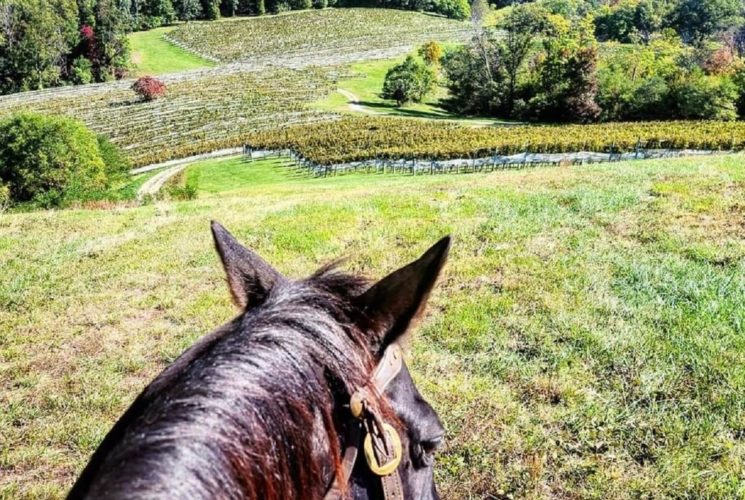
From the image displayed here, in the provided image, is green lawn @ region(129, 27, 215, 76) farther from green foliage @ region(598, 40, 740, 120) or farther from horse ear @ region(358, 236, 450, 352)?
horse ear @ region(358, 236, 450, 352)

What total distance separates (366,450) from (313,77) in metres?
77.2

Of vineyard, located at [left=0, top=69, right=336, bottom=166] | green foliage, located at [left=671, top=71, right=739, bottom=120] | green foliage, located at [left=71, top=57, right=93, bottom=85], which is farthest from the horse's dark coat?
green foliage, located at [left=71, top=57, right=93, bottom=85]

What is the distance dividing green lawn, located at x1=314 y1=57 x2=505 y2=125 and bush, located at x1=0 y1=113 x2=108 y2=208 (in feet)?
92.4

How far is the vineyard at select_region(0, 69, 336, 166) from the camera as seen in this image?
5134 centimetres

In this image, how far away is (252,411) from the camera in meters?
1.20

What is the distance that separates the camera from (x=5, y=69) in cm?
7294

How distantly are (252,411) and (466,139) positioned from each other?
35776mm

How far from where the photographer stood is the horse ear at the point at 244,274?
6.08 feet

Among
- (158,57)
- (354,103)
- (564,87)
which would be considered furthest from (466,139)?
(158,57)

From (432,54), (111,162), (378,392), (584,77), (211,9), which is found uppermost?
(211,9)

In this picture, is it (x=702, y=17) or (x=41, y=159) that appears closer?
(x=41, y=159)

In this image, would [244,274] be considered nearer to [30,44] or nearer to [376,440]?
[376,440]

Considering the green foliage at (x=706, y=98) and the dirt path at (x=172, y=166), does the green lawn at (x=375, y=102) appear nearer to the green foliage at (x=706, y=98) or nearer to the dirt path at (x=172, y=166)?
A: the green foliage at (x=706, y=98)

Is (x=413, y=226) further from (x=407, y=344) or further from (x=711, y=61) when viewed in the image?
(x=711, y=61)
